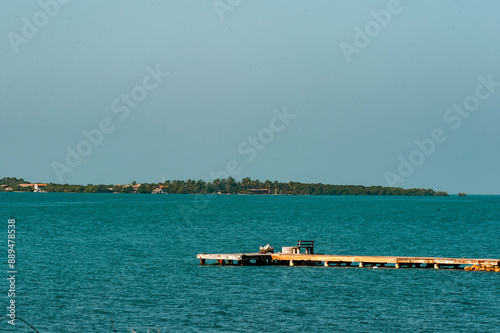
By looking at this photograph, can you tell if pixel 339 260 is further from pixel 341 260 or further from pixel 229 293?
pixel 229 293

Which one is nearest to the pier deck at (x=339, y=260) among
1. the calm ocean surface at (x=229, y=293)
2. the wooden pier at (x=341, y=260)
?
the wooden pier at (x=341, y=260)

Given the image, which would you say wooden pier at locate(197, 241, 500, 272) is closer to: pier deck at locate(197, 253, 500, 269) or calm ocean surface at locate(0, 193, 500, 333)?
pier deck at locate(197, 253, 500, 269)

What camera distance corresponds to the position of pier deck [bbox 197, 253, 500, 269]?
42.1m

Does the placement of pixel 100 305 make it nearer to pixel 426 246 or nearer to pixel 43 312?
pixel 43 312

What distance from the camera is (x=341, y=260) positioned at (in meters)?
43.3

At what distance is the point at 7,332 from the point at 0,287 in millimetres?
9570

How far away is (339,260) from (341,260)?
0.17 meters

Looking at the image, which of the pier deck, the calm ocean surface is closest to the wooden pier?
the pier deck

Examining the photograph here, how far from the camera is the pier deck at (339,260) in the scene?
42.1m

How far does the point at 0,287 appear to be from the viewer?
35094 millimetres

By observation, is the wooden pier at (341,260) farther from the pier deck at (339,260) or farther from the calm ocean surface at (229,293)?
the calm ocean surface at (229,293)

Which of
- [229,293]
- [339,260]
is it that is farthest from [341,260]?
[229,293]

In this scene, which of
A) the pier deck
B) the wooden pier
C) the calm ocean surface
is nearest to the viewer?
the calm ocean surface

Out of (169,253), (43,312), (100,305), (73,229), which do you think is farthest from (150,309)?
(73,229)
